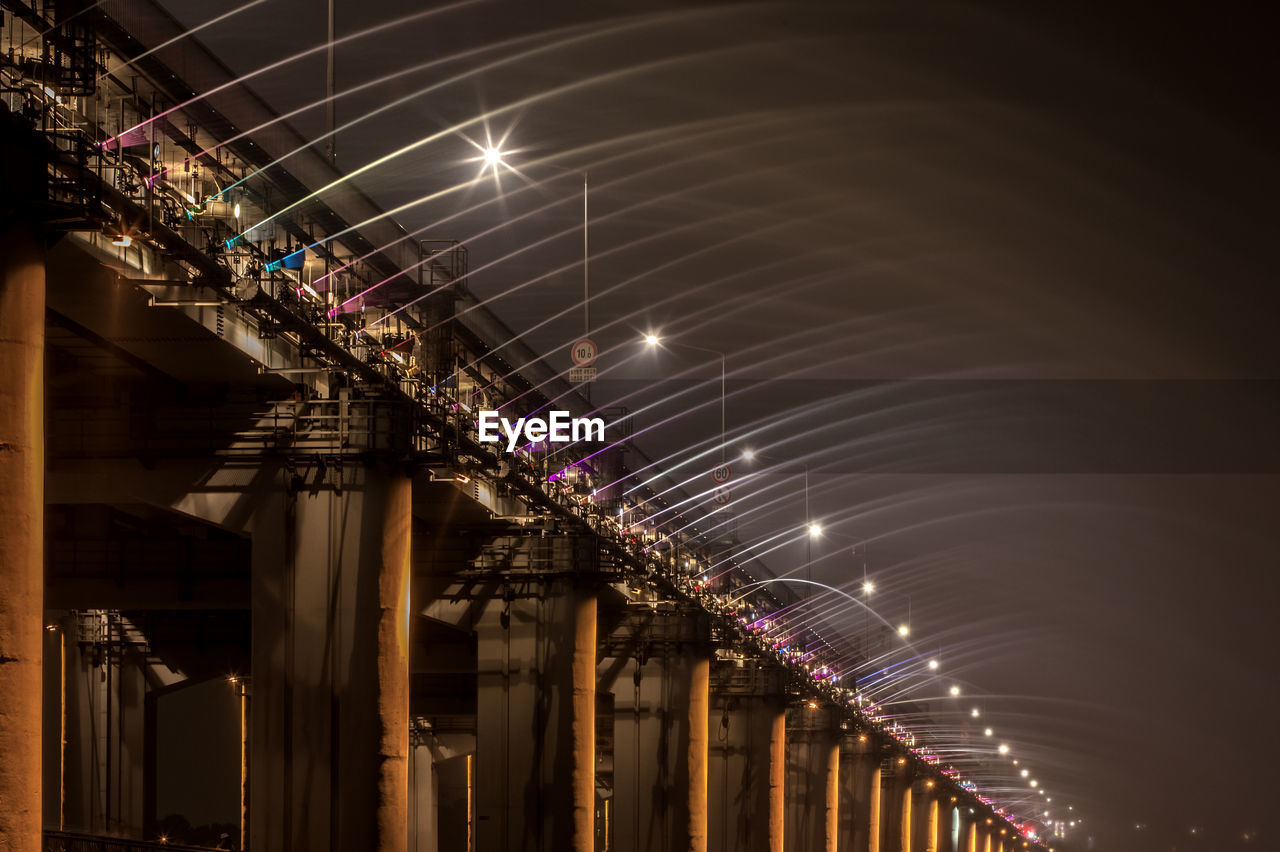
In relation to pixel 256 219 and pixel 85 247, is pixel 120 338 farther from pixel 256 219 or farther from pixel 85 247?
pixel 85 247

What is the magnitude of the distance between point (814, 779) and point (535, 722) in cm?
5730

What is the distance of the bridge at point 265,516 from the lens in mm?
24641

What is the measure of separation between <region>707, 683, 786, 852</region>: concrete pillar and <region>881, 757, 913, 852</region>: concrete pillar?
207 feet

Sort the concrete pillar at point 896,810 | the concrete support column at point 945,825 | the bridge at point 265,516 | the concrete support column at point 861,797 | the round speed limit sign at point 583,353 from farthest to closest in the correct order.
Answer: the concrete support column at point 945,825, the concrete pillar at point 896,810, the concrete support column at point 861,797, the round speed limit sign at point 583,353, the bridge at point 265,516

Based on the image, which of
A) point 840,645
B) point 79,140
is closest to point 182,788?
point 79,140

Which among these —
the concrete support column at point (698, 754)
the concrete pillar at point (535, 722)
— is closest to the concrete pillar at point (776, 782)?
the concrete support column at point (698, 754)

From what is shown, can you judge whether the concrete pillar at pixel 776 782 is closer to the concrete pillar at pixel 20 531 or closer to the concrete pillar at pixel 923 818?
the concrete pillar at pixel 20 531

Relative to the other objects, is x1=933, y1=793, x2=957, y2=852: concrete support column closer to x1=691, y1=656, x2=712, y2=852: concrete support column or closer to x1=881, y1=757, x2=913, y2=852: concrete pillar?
x1=881, y1=757, x2=913, y2=852: concrete pillar

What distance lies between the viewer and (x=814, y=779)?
111375 millimetres

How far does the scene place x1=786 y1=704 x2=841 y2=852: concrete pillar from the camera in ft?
360

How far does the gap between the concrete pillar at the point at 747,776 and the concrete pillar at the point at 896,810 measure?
63064 millimetres

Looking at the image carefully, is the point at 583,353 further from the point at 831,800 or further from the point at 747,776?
the point at 831,800

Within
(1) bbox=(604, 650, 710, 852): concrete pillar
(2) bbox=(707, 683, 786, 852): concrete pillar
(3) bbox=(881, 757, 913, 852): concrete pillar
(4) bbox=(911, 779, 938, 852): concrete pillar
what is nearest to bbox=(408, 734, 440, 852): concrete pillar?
(2) bbox=(707, 683, 786, 852): concrete pillar

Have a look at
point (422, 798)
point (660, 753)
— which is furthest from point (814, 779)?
point (660, 753)
